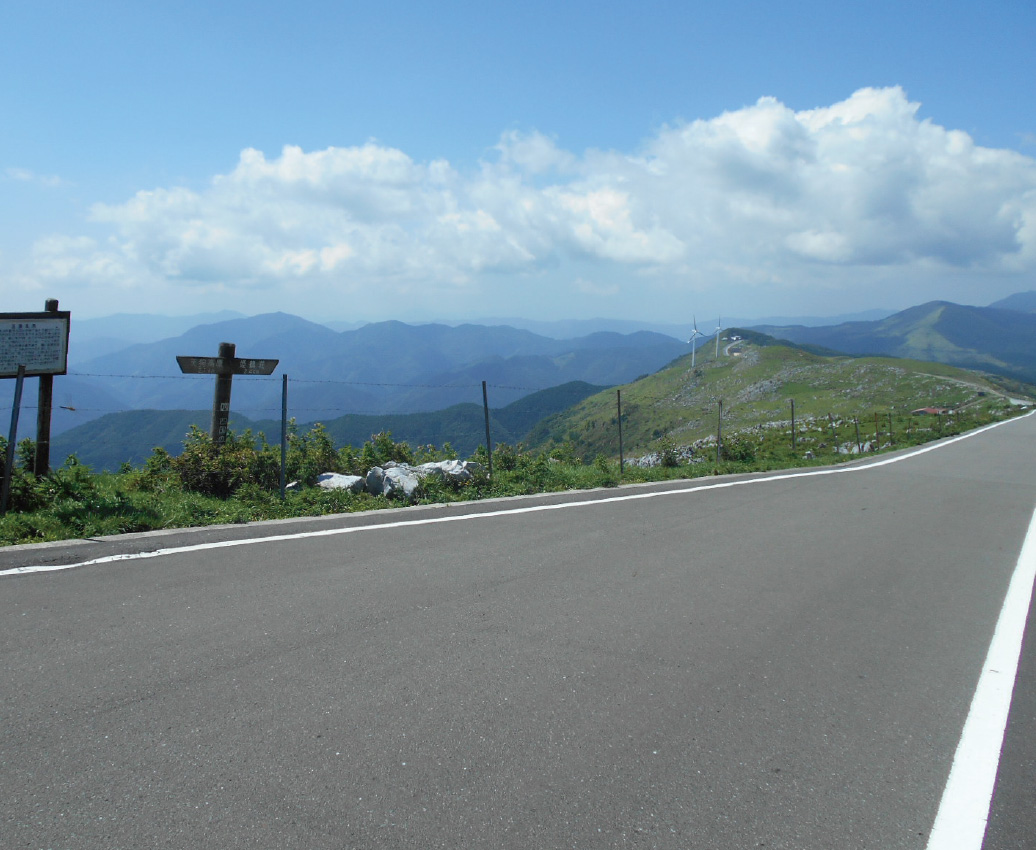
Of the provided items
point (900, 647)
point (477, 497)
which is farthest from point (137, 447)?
point (900, 647)

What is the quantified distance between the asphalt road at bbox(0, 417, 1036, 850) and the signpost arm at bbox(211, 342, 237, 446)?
14.1 feet

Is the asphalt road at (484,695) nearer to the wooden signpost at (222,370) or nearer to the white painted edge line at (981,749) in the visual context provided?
the white painted edge line at (981,749)

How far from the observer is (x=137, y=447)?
10694 cm

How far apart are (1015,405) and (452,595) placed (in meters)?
76.1

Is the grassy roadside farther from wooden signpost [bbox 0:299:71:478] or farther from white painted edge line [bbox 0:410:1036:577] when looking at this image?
white painted edge line [bbox 0:410:1036:577]

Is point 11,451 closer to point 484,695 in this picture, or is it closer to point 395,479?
point 395,479

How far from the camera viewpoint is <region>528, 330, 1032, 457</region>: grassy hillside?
300 ft

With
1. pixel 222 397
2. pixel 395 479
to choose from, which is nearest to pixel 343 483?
pixel 395 479

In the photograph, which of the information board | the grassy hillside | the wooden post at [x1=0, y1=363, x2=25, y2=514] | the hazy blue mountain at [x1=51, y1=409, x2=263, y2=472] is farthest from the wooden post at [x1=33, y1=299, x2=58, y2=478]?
the hazy blue mountain at [x1=51, y1=409, x2=263, y2=472]

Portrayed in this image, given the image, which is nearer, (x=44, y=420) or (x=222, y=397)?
(x=44, y=420)

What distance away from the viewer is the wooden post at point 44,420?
328 inches

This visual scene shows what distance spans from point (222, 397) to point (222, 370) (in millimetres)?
495

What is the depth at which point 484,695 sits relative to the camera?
149 inches

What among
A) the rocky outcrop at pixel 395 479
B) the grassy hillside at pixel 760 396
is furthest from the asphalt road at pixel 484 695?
the grassy hillside at pixel 760 396
